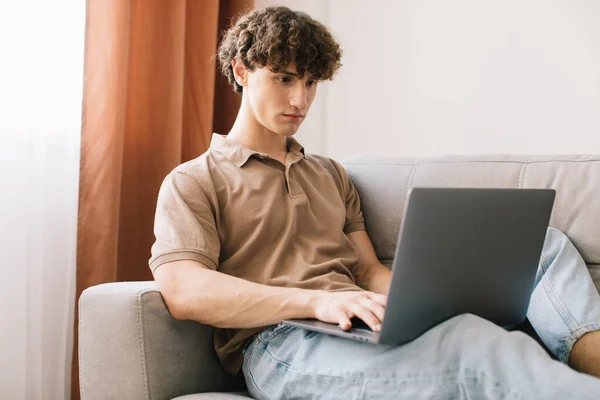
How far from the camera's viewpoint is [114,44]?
1.78 metres

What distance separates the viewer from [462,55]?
2.07 m

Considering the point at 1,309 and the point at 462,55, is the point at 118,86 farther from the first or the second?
the point at 462,55

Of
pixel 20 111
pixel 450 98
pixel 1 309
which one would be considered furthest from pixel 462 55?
pixel 1 309

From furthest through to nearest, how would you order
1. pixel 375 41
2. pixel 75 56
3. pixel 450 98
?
pixel 375 41, pixel 450 98, pixel 75 56

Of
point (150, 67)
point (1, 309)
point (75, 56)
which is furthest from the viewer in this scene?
point (150, 67)

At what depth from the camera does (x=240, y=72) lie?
1522 mm

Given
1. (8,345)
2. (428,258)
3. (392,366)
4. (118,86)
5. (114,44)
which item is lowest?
(8,345)

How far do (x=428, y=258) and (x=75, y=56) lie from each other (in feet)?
3.92

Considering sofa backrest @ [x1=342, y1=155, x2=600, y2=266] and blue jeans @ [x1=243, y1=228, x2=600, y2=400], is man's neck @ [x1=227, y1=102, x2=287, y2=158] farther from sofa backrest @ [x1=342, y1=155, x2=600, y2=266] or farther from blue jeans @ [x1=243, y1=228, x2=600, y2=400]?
blue jeans @ [x1=243, y1=228, x2=600, y2=400]

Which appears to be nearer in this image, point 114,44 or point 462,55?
point 114,44

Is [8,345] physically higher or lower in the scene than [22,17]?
lower

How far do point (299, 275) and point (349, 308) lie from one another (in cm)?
28

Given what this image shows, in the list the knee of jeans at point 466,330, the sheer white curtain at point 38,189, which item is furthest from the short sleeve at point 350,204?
the sheer white curtain at point 38,189

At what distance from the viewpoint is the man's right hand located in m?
1.04
